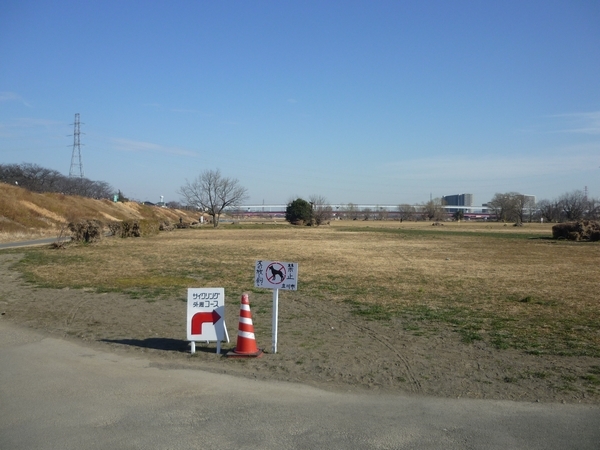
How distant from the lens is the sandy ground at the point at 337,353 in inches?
288

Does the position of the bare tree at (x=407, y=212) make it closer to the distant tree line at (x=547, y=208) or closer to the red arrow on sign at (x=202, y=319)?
the distant tree line at (x=547, y=208)

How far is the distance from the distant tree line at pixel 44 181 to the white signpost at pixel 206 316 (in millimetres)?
76964

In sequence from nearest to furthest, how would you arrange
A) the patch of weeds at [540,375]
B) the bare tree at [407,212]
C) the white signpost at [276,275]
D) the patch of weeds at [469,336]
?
the patch of weeds at [540,375] < the white signpost at [276,275] < the patch of weeds at [469,336] < the bare tree at [407,212]

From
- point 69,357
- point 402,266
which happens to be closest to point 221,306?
point 69,357

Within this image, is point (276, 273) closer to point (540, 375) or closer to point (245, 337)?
point (245, 337)

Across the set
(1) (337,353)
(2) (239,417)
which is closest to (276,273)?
(1) (337,353)

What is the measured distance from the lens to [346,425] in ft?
19.0

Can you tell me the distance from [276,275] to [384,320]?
4.00 m

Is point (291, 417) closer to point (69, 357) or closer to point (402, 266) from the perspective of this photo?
point (69, 357)

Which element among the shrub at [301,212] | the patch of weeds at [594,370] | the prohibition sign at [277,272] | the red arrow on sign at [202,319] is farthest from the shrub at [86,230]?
the shrub at [301,212]

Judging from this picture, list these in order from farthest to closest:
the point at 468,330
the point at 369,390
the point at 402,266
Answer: the point at 402,266, the point at 468,330, the point at 369,390

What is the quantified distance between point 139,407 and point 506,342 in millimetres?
6394

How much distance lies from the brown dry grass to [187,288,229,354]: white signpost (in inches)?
Answer: 166

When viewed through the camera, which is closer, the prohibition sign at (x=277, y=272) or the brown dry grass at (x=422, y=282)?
the prohibition sign at (x=277, y=272)
